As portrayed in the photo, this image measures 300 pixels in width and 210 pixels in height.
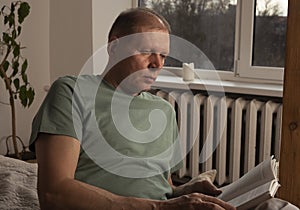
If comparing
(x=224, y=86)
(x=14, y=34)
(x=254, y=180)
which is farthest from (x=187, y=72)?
(x=254, y=180)

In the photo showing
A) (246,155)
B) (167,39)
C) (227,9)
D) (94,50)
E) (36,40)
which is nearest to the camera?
(167,39)

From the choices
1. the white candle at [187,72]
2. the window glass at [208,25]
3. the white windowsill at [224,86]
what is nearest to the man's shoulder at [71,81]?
the white windowsill at [224,86]

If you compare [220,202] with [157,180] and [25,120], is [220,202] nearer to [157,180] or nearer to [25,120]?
[157,180]

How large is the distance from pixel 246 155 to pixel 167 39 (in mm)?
1755

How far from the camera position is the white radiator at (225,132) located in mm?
2988

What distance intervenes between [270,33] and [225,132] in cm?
69

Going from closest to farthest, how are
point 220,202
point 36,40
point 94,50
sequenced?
point 220,202 < point 94,50 < point 36,40

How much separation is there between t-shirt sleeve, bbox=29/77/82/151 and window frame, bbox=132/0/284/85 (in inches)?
82.1

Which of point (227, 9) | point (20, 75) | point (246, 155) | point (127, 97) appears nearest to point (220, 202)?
point (127, 97)

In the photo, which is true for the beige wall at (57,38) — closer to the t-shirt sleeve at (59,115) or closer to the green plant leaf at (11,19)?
the green plant leaf at (11,19)

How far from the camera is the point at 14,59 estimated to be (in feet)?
12.0

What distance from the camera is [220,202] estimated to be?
3.91ft

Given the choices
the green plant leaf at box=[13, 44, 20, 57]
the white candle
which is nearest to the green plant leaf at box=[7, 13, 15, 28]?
the green plant leaf at box=[13, 44, 20, 57]

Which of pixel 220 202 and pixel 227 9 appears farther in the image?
pixel 227 9
